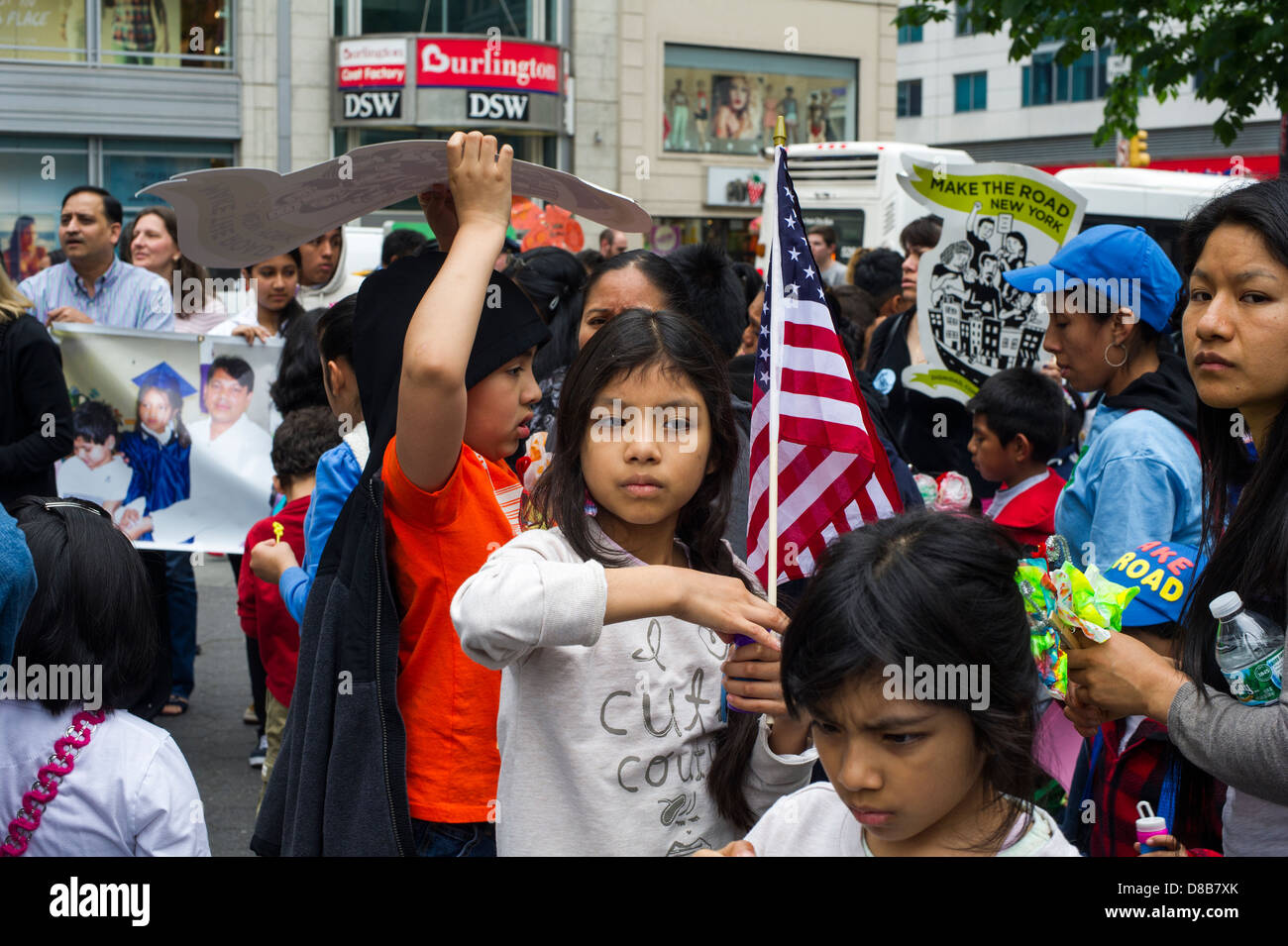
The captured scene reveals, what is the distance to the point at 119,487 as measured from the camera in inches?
263

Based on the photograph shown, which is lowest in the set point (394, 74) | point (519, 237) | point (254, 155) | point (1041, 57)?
point (519, 237)

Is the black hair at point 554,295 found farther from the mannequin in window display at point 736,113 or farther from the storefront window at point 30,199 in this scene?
the mannequin in window display at point 736,113

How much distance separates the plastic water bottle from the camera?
2033 millimetres

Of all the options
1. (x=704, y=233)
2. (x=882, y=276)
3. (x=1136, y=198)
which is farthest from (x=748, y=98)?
(x=882, y=276)

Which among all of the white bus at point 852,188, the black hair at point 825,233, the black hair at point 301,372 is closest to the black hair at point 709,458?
the black hair at point 301,372

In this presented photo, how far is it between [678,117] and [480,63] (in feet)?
14.0

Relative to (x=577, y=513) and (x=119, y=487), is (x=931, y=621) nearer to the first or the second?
(x=577, y=513)

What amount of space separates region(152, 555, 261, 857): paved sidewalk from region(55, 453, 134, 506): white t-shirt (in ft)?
3.77

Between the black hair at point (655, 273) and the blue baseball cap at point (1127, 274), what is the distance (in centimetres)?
109

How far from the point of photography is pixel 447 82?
22703 millimetres

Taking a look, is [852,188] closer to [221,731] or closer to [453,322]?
[221,731]

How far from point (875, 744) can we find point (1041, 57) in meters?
44.1

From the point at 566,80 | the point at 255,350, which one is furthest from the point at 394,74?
the point at 255,350

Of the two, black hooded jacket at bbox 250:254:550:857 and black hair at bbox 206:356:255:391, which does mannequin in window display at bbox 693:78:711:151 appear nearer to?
black hair at bbox 206:356:255:391
